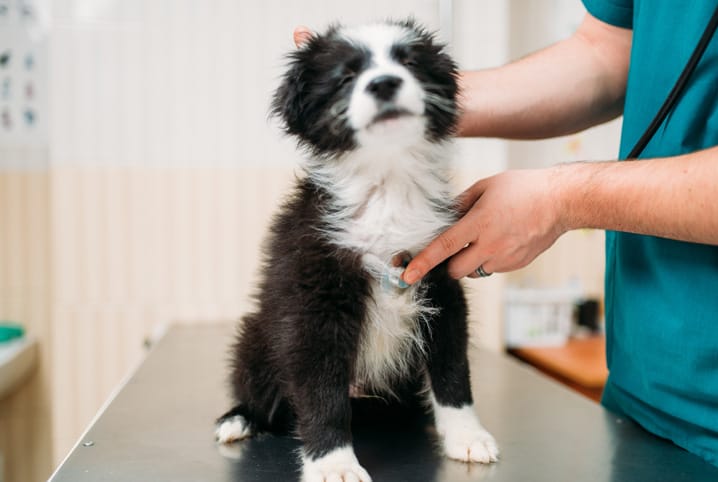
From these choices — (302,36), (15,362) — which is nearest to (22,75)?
(15,362)

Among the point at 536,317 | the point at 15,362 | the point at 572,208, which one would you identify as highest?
the point at 572,208

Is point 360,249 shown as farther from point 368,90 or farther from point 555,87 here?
point 555,87

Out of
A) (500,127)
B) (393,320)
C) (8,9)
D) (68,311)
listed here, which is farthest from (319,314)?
(8,9)

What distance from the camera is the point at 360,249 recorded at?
1.04 m

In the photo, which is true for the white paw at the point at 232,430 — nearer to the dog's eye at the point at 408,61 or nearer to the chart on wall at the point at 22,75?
the dog's eye at the point at 408,61

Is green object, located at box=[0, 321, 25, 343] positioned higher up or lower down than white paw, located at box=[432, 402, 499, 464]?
lower down

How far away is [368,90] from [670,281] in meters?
0.58

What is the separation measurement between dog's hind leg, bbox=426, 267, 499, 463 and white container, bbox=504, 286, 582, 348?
1.89 meters

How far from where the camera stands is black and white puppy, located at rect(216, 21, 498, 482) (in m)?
0.98

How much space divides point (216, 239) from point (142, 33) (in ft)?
2.77

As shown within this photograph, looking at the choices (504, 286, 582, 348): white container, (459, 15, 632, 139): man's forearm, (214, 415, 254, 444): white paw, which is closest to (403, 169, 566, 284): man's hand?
(459, 15, 632, 139): man's forearm

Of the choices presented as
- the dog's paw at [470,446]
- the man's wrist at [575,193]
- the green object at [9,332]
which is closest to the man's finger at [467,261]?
the man's wrist at [575,193]

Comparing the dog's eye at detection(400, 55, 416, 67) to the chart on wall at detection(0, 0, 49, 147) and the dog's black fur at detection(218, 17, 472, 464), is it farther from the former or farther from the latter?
the chart on wall at detection(0, 0, 49, 147)

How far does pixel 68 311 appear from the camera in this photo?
2664 mm
